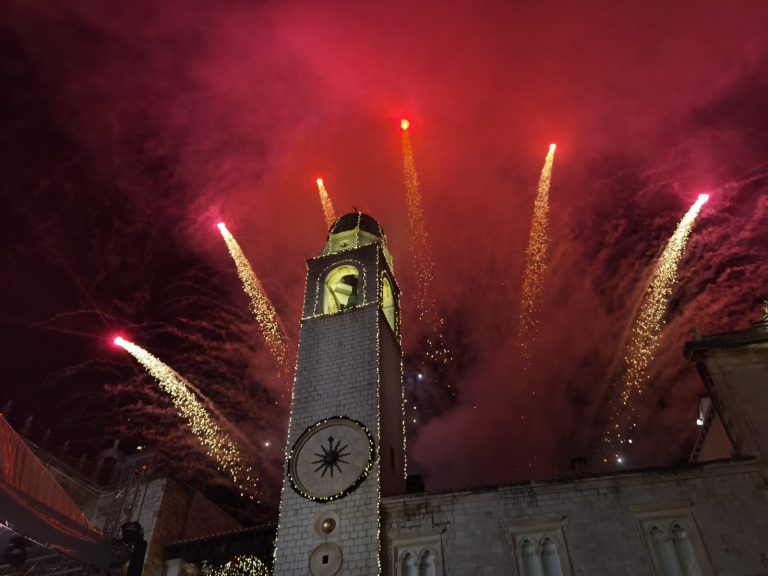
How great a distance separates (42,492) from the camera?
1073cm

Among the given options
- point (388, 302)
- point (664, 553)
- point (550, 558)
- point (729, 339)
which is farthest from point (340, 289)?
point (664, 553)

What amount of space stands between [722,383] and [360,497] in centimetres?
1222

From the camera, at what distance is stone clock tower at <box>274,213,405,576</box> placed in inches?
648

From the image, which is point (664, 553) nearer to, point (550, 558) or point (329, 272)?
point (550, 558)

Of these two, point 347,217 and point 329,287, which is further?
point 347,217

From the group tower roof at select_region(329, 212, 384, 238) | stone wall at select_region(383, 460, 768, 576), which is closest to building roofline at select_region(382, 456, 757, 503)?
stone wall at select_region(383, 460, 768, 576)

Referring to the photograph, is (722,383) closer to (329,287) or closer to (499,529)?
(499,529)

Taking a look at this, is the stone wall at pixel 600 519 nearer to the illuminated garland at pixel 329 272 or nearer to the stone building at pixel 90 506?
the stone building at pixel 90 506

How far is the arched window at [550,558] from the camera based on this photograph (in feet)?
48.8

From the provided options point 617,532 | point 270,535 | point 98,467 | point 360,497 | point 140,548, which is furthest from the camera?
point 98,467

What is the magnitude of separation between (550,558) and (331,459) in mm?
7399

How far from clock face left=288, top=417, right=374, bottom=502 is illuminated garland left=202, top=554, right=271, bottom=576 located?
146 inches

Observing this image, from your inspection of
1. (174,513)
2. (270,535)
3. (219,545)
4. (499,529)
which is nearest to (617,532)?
(499,529)

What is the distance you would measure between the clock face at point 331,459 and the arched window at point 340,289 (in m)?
5.74
